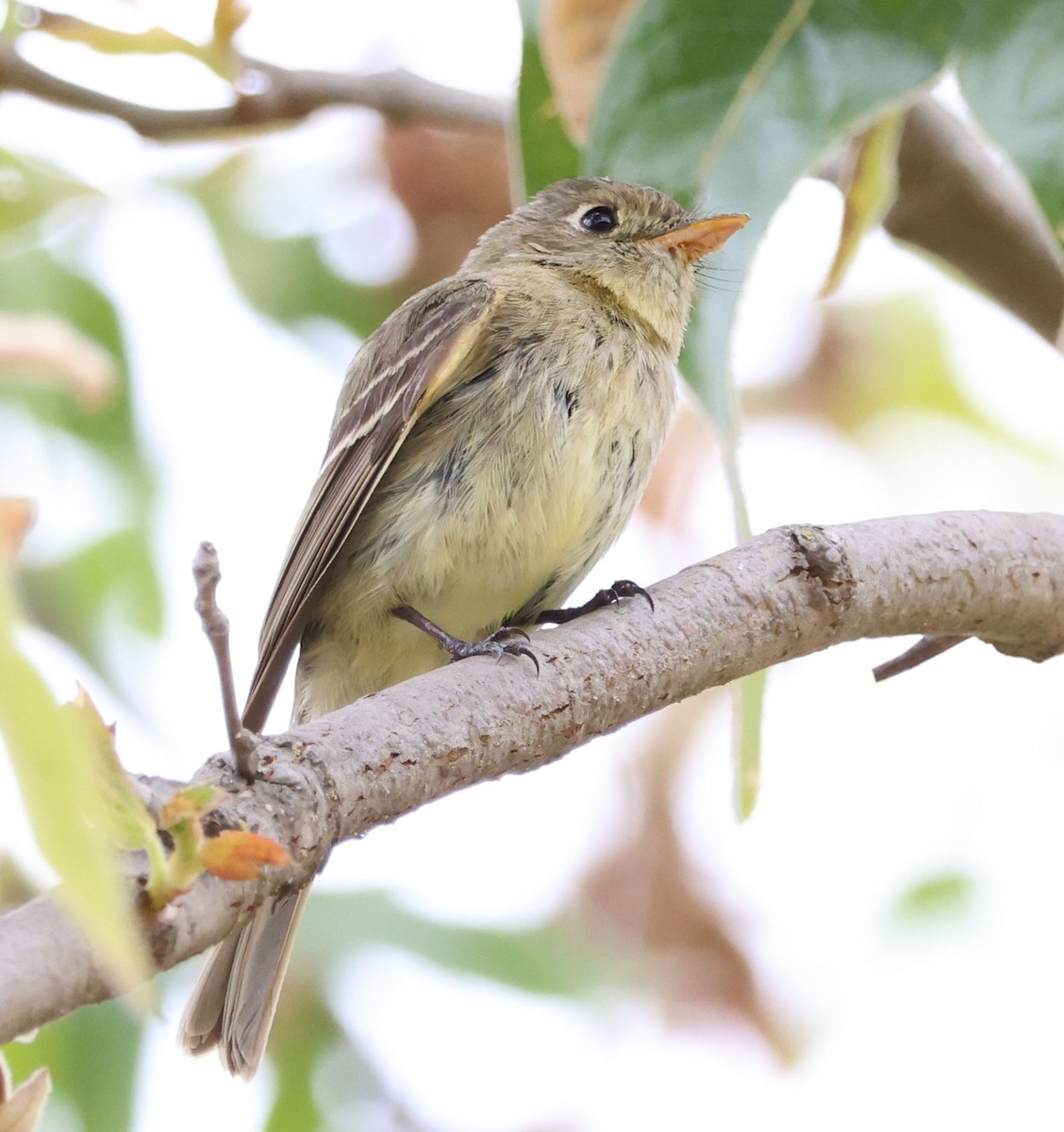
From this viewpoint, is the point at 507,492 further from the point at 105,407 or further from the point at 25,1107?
the point at 25,1107

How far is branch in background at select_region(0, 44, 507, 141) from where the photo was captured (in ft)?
8.18

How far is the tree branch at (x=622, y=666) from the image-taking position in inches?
60.2

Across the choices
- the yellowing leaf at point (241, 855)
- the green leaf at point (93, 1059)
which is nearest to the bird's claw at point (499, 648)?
the yellowing leaf at point (241, 855)

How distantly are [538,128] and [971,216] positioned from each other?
28.1 inches

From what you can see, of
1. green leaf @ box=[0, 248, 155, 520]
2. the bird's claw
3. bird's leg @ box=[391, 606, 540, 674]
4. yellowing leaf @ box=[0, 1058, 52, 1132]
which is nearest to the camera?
yellowing leaf @ box=[0, 1058, 52, 1132]

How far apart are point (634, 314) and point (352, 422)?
66cm

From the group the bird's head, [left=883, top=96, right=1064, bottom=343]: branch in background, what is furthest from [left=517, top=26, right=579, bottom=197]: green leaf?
the bird's head

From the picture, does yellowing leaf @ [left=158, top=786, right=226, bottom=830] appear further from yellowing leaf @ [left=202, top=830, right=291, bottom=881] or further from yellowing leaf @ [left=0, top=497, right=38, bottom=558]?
yellowing leaf @ [left=0, top=497, right=38, bottom=558]

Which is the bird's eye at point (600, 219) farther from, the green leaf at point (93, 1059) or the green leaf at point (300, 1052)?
the green leaf at point (93, 1059)

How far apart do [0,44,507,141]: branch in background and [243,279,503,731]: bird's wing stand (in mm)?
427

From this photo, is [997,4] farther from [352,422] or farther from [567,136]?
[352,422]

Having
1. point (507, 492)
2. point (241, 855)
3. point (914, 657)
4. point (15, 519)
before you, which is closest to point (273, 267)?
point (507, 492)

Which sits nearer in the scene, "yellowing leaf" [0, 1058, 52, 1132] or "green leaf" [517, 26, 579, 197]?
"yellowing leaf" [0, 1058, 52, 1132]

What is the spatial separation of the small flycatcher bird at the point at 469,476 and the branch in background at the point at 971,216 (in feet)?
2.23
